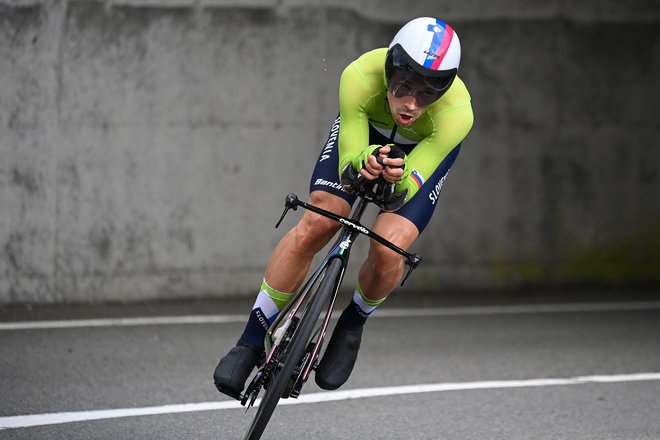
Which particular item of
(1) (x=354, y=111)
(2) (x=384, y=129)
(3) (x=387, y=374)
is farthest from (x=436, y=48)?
(3) (x=387, y=374)

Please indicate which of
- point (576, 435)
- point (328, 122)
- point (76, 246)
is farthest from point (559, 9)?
point (576, 435)

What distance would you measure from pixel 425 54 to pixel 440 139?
22.4 inches

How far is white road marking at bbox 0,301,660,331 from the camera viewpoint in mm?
9391

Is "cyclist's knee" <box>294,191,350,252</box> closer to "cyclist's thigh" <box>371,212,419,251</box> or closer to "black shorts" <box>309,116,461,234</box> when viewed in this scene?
"black shorts" <box>309,116,461,234</box>

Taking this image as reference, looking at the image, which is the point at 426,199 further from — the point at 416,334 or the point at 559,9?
the point at 559,9

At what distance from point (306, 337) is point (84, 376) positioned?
3133 millimetres

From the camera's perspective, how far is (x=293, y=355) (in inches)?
197

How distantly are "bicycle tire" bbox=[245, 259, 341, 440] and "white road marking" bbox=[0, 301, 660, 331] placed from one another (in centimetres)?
458

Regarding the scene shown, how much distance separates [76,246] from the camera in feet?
32.9

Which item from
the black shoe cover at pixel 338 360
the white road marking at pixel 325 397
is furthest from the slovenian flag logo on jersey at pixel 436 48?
the white road marking at pixel 325 397

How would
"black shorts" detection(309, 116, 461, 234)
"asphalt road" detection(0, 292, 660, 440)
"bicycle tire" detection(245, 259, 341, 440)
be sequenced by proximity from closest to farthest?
1. "bicycle tire" detection(245, 259, 341, 440)
2. "black shorts" detection(309, 116, 461, 234)
3. "asphalt road" detection(0, 292, 660, 440)

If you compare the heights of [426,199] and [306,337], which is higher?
[426,199]

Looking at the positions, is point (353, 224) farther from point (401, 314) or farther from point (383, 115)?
point (401, 314)

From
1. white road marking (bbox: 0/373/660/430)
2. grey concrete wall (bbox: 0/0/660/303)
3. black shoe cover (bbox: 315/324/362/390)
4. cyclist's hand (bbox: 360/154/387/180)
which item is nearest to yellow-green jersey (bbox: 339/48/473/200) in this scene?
cyclist's hand (bbox: 360/154/387/180)
